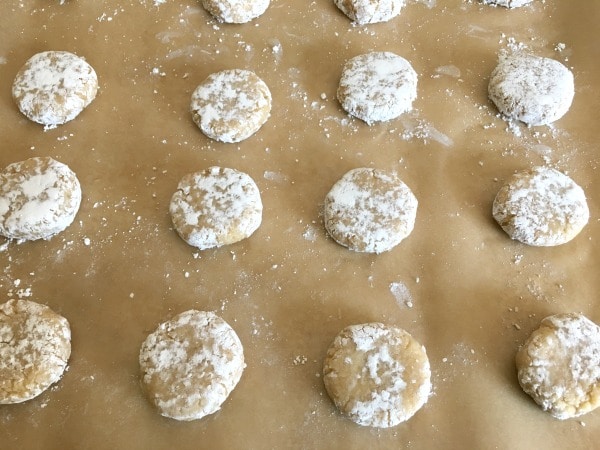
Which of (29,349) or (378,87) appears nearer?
(29,349)

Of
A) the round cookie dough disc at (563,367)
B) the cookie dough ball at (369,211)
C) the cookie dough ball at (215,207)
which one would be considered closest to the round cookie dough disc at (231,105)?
the cookie dough ball at (215,207)

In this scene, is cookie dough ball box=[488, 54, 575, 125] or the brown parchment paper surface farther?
cookie dough ball box=[488, 54, 575, 125]

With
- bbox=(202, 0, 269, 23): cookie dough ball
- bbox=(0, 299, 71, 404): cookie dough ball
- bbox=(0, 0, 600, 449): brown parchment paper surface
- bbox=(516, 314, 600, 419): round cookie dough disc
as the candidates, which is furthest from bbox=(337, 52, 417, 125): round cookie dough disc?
bbox=(0, 299, 71, 404): cookie dough ball

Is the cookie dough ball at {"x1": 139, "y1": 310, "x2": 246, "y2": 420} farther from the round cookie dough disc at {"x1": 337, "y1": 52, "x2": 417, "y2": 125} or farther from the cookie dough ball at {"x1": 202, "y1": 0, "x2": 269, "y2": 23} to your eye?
the cookie dough ball at {"x1": 202, "y1": 0, "x2": 269, "y2": 23}

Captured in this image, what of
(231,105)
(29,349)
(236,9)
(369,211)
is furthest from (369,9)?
(29,349)

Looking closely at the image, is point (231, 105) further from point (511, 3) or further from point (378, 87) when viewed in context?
point (511, 3)

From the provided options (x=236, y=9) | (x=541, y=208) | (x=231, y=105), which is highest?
(x=236, y=9)
